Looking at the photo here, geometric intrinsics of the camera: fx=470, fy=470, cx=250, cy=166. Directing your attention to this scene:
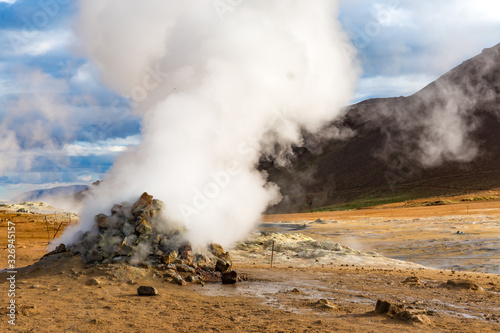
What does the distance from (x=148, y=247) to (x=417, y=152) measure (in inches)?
3329

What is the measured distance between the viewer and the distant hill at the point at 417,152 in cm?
7800

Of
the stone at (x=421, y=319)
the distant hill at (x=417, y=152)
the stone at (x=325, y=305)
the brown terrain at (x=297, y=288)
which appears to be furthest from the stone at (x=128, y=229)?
the distant hill at (x=417, y=152)

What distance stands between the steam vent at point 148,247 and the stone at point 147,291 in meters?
1.35

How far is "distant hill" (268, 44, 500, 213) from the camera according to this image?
78.0 m

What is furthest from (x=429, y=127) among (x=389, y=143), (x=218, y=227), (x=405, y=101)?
(x=218, y=227)

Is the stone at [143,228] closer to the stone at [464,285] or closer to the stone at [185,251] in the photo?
the stone at [185,251]

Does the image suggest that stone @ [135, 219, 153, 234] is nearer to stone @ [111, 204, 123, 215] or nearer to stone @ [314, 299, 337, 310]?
stone @ [111, 204, 123, 215]

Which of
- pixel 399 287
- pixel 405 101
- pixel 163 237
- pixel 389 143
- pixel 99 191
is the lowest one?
pixel 399 287

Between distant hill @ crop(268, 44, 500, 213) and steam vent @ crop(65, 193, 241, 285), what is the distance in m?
60.4

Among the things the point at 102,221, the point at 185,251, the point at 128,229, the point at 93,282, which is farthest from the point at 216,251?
the point at 93,282

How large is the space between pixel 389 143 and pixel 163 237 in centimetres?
8952

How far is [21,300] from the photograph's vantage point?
1000 cm

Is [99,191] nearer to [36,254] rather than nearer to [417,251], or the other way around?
[36,254]

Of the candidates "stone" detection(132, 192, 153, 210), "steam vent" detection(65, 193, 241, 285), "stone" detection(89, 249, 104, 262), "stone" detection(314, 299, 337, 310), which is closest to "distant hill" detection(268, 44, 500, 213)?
"steam vent" detection(65, 193, 241, 285)
